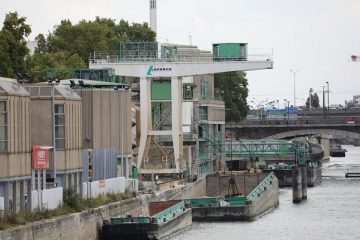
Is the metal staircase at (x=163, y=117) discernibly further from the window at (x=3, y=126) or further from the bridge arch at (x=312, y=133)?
the bridge arch at (x=312, y=133)

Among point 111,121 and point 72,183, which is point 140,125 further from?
point 72,183

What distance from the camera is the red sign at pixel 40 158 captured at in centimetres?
6988

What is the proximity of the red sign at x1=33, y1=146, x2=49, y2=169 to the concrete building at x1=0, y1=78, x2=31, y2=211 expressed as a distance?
383 millimetres

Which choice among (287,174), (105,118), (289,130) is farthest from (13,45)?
(289,130)

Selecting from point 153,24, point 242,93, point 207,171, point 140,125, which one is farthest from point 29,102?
point 242,93

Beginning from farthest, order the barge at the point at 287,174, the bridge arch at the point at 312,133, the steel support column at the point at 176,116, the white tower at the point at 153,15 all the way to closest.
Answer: the bridge arch at the point at 312,133
the white tower at the point at 153,15
the barge at the point at 287,174
the steel support column at the point at 176,116

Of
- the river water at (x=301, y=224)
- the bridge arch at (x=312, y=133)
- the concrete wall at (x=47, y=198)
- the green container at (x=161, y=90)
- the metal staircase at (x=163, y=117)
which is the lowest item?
the river water at (x=301, y=224)

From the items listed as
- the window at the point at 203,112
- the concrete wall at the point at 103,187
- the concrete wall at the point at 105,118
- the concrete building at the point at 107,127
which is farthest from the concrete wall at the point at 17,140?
the window at the point at 203,112

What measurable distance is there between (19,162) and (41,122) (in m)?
7.11

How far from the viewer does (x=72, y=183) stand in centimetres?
7638

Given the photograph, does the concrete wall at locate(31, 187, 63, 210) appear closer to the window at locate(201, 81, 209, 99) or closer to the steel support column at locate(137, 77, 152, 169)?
the steel support column at locate(137, 77, 152, 169)

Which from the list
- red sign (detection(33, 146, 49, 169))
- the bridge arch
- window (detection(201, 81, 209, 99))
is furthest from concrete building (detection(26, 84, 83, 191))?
the bridge arch

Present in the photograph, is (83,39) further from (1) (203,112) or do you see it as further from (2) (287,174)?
(2) (287,174)

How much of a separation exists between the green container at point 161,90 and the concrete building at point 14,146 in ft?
155
